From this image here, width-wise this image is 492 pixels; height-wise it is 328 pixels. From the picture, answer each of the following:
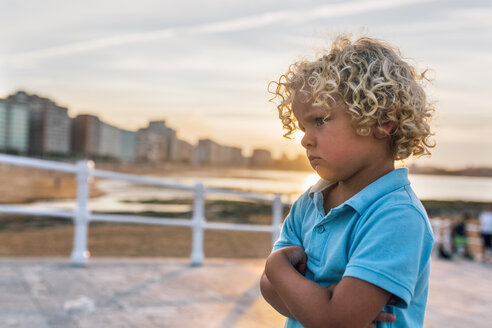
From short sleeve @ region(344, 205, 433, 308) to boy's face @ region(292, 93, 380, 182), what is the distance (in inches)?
4.5

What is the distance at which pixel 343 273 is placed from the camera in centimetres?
99

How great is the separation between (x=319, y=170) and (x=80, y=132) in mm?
123672

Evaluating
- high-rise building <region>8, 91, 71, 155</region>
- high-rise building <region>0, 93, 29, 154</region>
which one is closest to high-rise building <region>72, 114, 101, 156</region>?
high-rise building <region>8, 91, 71, 155</region>

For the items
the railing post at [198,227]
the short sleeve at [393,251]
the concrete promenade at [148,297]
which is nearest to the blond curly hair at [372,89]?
the short sleeve at [393,251]

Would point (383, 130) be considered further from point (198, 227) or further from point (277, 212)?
point (277, 212)

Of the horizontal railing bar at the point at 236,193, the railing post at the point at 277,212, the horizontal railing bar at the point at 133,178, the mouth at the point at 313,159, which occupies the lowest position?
the railing post at the point at 277,212

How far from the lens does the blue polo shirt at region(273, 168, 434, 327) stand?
2.93 ft

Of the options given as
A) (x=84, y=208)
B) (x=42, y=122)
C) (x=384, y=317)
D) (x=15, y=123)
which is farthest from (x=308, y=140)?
(x=15, y=123)

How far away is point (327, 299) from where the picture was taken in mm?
923

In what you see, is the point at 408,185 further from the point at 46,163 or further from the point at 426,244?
the point at 46,163

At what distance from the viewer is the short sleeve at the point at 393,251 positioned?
2.90 ft

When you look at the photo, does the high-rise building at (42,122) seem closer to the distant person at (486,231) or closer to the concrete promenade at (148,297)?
the distant person at (486,231)

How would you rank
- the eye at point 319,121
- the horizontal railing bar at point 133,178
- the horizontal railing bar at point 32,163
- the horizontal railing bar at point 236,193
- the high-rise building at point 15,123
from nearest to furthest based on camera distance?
the eye at point 319,121 → the horizontal railing bar at point 32,163 → the horizontal railing bar at point 133,178 → the horizontal railing bar at point 236,193 → the high-rise building at point 15,123

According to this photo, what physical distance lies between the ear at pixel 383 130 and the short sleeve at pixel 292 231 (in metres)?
0.26
